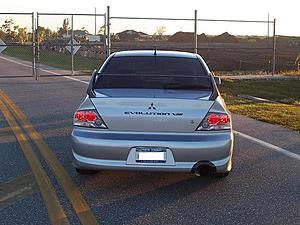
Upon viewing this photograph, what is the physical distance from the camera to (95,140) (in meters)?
5.23

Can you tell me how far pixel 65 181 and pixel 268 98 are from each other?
33.7 feet

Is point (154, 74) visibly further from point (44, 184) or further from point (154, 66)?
point (44, 184)

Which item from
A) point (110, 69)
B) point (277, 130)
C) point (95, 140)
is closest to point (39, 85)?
point (277, 130)

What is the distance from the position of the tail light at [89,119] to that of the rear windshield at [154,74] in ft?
2.16

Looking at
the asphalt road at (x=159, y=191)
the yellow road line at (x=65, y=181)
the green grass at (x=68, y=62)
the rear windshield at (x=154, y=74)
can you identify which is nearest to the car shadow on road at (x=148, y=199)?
the asphalt road at (x=159, y=191)

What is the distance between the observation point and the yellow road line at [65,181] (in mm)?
4605

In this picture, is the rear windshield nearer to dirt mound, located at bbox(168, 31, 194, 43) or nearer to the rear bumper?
the rear bumper

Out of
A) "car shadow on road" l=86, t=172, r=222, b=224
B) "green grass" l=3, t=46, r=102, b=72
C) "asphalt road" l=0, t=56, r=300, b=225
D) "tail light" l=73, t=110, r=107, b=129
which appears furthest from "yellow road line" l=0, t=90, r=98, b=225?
"green grass" l=3, t=46, r=102, b=72

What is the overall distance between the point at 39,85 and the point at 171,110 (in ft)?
41.6

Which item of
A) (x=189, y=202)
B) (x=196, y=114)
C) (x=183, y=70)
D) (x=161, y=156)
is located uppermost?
(x=183, y=70)

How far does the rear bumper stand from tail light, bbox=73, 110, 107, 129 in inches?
2.6

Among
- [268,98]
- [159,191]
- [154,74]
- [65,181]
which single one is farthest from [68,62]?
[159,191]

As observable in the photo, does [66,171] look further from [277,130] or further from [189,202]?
[277,130]

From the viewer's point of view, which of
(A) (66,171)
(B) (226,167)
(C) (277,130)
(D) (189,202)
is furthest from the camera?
(C) (277,130)
